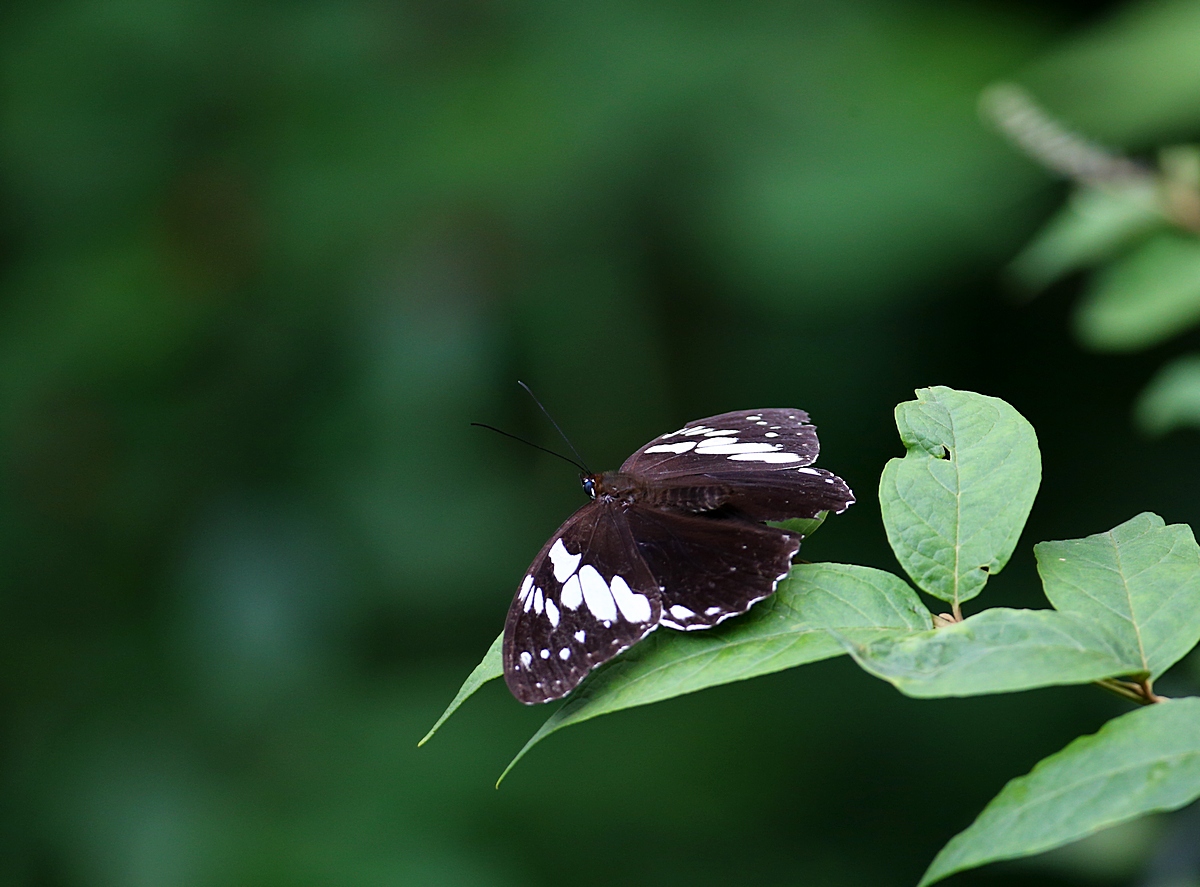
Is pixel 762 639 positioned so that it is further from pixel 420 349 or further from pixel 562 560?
pixel 420 349

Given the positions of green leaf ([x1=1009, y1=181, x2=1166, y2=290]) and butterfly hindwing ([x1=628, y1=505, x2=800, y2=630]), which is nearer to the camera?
butterfly hindwing ([x1=628, y1=505, x2=800, y2=630])

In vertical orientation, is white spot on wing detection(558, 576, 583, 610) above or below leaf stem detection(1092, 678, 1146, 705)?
above

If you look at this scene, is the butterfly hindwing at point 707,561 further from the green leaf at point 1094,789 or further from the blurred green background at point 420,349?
the blurred green background at point 420,349

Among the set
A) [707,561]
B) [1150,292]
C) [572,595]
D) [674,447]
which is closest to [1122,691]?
[707,561]

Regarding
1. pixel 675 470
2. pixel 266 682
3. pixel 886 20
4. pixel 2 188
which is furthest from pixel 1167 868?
pixel 2 188

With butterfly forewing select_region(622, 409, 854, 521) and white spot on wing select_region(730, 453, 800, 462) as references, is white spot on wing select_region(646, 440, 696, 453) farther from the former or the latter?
white spot on wing select_region(730, 453, 800, 462)

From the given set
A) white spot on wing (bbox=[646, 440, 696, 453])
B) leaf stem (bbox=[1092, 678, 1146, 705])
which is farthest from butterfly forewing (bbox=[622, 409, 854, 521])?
leaf stem (bbox=[1092, 678, 1146, 705])

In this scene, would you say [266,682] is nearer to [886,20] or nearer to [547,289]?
[547,289]
